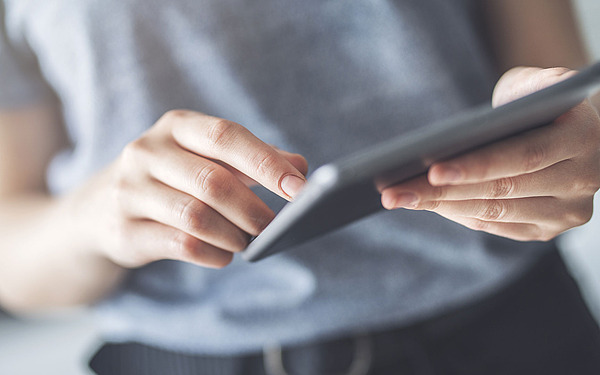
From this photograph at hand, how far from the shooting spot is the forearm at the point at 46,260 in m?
0.43

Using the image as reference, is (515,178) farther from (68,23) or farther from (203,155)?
(68,23)

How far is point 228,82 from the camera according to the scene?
0.42m

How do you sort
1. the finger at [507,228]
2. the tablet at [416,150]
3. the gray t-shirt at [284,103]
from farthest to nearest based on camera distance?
1. the gray t-shirt at [284,103]
2. the finger at [507,228]
3. the tablet at [416,150]

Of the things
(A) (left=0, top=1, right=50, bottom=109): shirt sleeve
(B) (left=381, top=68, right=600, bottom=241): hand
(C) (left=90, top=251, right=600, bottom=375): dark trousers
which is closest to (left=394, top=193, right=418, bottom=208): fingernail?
(B) (left=381, top=68, right=600, bottom=241): hand

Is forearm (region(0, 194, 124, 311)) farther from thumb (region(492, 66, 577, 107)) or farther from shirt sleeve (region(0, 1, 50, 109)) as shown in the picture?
thumb (region(492, 66, 577, 107))

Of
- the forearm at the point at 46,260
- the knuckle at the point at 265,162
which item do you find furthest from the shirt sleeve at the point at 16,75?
the knuckle at the point at 265,162

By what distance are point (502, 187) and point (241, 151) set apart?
0.15 metres

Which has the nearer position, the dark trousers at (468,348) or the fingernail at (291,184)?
the fingernail at (291,184)

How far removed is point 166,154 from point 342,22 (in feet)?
0.73

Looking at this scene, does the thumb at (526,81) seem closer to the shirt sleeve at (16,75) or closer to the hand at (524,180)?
the hand at (524,180)

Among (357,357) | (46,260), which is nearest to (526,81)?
(357,357)

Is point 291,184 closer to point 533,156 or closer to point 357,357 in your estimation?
point 533,156

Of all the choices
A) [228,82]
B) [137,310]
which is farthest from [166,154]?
[137,310]

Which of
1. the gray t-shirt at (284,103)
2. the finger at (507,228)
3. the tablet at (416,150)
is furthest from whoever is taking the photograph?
the gray t-shirt at (284,103)
